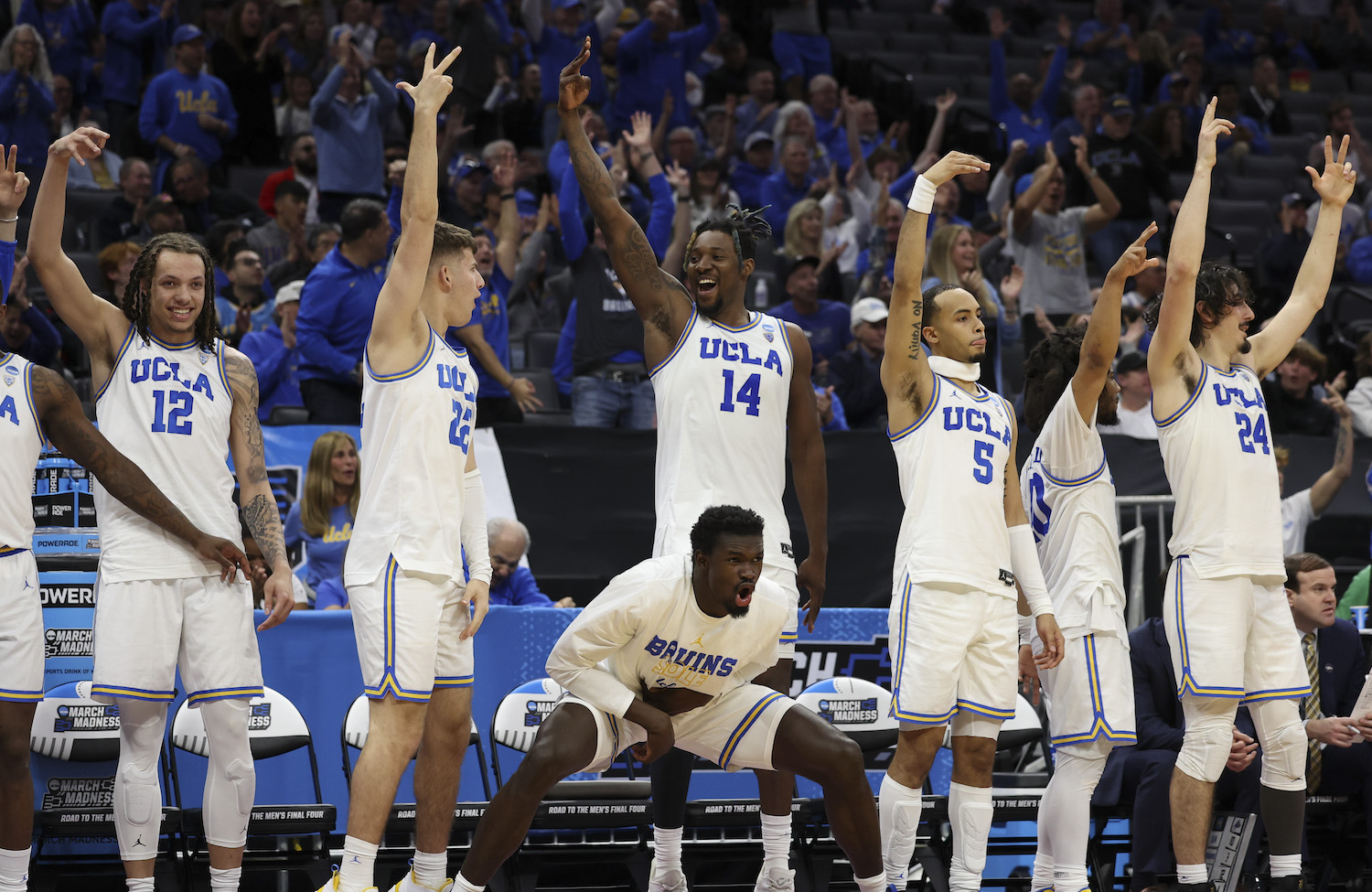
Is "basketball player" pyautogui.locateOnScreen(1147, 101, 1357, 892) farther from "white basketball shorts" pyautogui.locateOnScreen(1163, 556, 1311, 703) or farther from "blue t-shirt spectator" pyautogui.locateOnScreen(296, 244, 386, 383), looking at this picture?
"blue t-shirt spectator" pyautogui.locateOnScreen(296, 244, 386, 383)

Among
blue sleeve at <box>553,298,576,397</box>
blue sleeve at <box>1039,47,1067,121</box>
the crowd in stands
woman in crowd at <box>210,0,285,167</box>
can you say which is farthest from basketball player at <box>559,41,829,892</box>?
blue sleeve at <box>1039,47,1067,121</box>

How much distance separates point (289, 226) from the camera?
10.8 m

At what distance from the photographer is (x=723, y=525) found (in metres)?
5.15

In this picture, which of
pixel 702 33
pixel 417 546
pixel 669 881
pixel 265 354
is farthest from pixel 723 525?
pixel 702 33

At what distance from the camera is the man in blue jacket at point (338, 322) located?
8.69 meters

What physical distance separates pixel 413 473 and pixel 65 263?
1.48m

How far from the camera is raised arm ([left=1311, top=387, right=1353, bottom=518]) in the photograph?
9.27 meters

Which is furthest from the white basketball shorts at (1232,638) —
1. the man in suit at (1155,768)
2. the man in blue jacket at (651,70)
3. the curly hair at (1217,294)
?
the man in blue jacket at (651,70)

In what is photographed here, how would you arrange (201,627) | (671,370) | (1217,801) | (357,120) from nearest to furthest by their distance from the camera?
1. (201,627)
2. (671,370)
3. (1217,801)
4. (357,120)

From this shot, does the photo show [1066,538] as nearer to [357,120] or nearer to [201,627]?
[201,627]

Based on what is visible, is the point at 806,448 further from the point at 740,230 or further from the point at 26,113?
the point at 26,113

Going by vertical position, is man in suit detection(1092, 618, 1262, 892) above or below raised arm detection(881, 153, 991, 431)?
below

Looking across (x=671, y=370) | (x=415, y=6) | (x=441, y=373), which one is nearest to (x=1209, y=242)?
(x=415, y=6)

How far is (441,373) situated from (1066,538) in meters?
2.64
